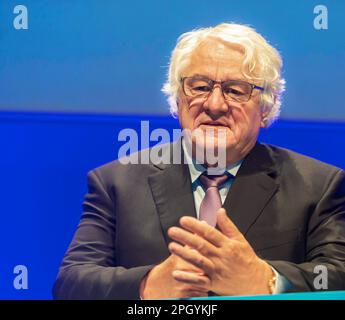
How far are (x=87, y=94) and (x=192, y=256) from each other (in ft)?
2.16

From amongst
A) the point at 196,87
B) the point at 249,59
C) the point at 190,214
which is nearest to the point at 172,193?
the point at 190,214

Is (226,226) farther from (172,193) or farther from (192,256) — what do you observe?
(172,193)

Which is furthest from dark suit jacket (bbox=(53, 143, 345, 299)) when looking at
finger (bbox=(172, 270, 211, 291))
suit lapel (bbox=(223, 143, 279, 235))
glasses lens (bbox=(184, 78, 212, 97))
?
glasses lens (bbox=(184, 78, 212, 97))

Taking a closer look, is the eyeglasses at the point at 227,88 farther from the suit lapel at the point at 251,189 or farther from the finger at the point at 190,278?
the finger at the point at 190,278

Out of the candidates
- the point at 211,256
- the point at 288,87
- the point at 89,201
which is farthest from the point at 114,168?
the point at 288,87

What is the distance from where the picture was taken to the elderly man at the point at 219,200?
220cm

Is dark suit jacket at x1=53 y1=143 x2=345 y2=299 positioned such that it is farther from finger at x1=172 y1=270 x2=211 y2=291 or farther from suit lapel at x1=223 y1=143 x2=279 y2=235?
finger at x1=172 y1=270 x2=211 y2=291

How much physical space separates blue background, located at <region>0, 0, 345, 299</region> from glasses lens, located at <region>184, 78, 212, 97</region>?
10cm

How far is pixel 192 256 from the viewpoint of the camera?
2.10m

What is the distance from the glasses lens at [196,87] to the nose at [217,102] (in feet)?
0.06

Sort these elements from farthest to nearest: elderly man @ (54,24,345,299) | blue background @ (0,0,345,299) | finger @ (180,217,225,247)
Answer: blue background @ (0,0,345,299), elderly man @ (54,24,345,299), finger @ (180,217,225,247)

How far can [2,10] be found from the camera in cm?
241

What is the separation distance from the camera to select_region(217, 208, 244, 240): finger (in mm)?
2102

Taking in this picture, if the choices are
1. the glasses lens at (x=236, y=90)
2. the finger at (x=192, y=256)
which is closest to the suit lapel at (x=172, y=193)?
the finger at (x=192, y=256)
